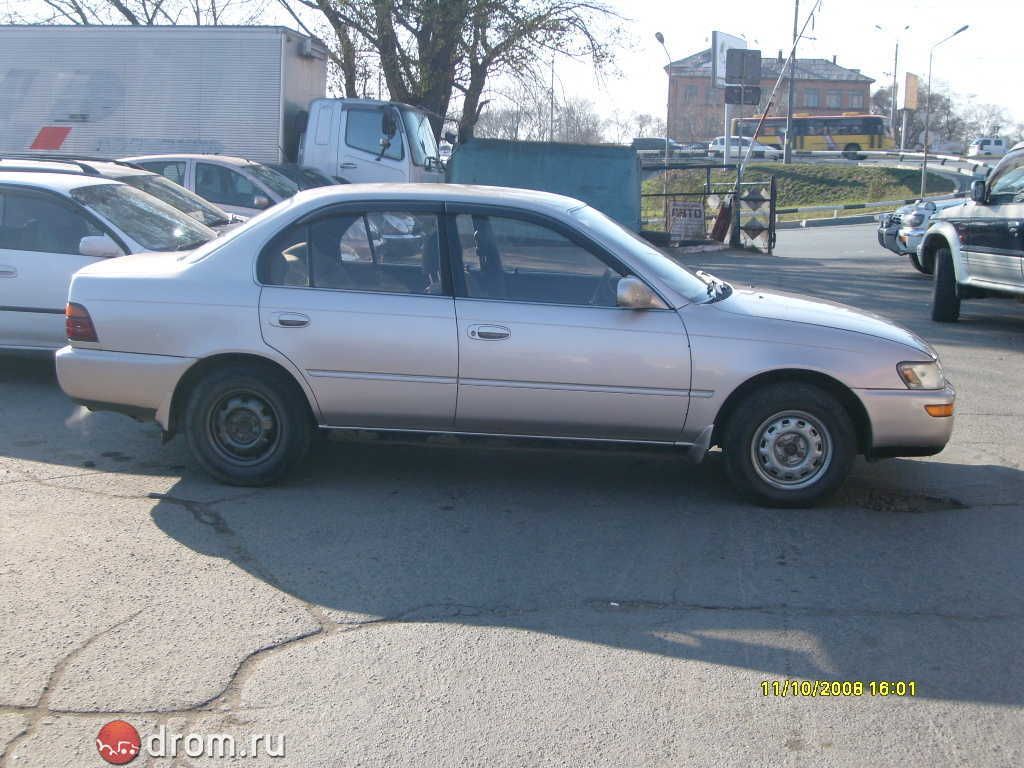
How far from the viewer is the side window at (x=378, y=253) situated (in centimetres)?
576

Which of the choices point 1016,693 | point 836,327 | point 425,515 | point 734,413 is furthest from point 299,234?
point 1016,693

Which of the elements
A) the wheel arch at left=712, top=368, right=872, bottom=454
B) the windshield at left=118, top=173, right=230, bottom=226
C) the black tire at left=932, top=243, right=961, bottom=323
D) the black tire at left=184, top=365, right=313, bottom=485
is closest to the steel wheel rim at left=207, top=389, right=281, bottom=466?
the black tire at left=184, top=365, right=313, bottom=485

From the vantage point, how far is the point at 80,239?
26.4 feet

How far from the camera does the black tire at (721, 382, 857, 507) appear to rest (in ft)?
18.4

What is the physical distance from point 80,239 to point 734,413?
16.6 ft

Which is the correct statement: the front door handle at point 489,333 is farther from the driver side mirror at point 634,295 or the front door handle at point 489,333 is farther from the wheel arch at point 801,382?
the wheel arch at point 801,382

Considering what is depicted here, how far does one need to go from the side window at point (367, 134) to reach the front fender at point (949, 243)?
26.6ft

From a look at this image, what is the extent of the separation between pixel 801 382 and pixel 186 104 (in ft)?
45.0

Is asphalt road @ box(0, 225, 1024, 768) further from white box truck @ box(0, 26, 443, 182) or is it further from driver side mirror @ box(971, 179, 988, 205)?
white box truck @ box(0, 26, 443, 182)

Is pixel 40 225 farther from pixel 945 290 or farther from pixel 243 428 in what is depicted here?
pixel 945 290

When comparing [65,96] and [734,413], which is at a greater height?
[65,96]

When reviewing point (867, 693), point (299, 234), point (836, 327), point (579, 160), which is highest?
point (579, 160)

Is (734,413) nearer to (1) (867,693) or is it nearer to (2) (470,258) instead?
(2) (470,258)

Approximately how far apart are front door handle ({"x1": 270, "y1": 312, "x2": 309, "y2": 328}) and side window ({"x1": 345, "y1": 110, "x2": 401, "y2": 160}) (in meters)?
11.7
